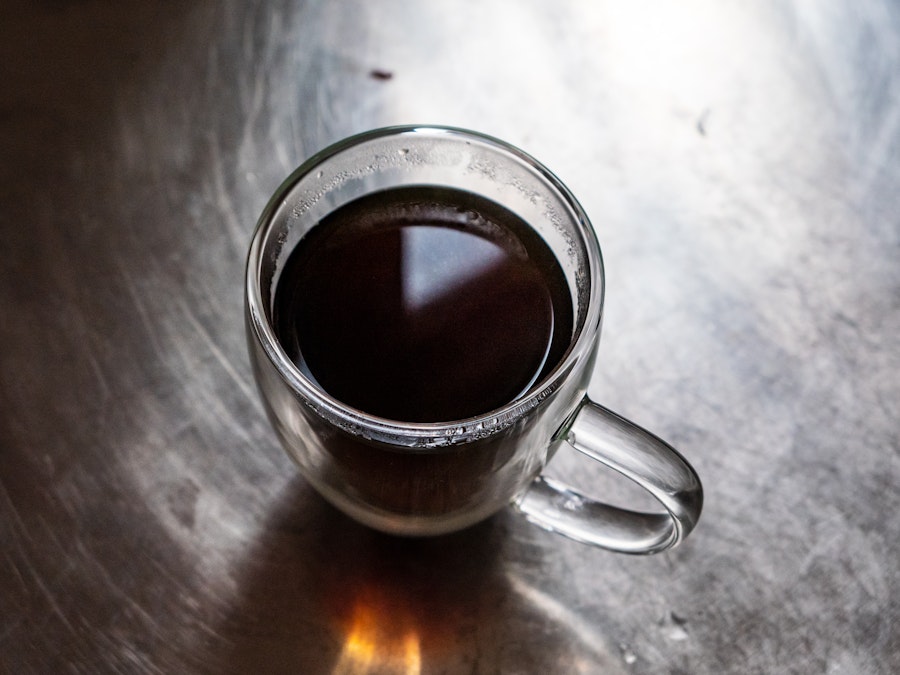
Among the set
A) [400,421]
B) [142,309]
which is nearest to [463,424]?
[400,421]

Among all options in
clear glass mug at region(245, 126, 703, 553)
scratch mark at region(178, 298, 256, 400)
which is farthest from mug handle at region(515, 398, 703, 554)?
scratch mark at region(178, 298, 256, 400)

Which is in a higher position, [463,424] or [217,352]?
[463,424]

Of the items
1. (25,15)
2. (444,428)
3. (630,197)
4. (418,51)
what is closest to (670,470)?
(444,428)

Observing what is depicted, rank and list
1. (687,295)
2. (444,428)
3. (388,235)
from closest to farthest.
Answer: (444,428), (388,235), (687,295)

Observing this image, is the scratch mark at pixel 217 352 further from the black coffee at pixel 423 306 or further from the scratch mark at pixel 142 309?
the black coffee at pixel 423 306

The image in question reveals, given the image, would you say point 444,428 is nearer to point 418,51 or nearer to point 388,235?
point 388,235

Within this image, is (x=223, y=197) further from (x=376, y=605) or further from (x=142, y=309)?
(x=376, y=605)
